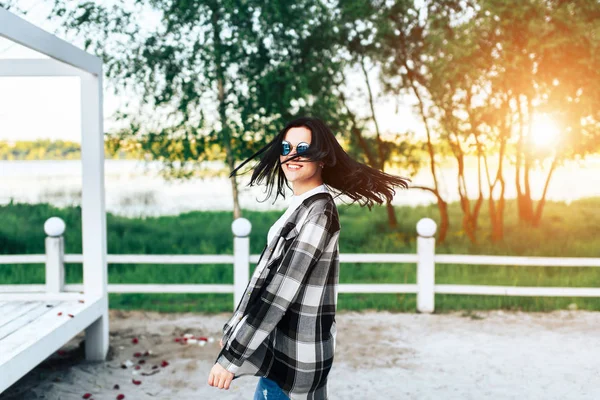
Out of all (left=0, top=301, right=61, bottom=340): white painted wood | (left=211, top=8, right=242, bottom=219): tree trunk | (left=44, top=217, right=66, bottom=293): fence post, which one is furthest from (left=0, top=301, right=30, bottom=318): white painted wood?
(left=211, top=8, right=242, bottom=219): tree trunk

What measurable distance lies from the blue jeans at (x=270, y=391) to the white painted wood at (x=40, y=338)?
203 cm

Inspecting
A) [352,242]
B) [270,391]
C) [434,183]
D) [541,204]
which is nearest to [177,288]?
[270,391]

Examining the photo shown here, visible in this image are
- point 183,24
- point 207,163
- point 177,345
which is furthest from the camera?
point 207,163

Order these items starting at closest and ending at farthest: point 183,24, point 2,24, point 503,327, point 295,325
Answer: point 295,325 → point 2,24 → point 503,327 → point 183,24

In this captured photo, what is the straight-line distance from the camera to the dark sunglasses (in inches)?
94.4

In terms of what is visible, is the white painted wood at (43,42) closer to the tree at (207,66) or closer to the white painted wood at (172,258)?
the white painted wood at (172,258)

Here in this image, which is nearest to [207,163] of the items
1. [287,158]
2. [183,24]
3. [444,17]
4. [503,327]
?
[183,24]

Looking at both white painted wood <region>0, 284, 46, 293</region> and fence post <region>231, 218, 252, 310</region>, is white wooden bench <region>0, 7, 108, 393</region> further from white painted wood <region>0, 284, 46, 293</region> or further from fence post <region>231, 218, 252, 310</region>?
fence post <region>231, 218, 252, 310</region>

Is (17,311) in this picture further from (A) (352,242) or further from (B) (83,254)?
(A) (352,242)

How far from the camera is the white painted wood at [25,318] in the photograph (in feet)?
14.7

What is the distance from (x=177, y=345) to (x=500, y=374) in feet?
9.62

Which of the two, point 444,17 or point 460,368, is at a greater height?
point 444,17

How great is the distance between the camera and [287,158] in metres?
2.42

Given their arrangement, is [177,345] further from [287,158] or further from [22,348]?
[287,158]
